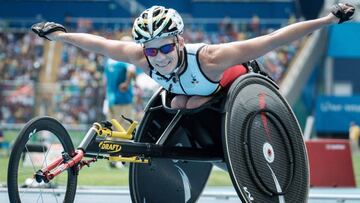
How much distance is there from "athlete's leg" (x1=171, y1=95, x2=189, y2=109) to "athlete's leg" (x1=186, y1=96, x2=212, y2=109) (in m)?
0.06

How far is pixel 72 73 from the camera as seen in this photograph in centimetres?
2850

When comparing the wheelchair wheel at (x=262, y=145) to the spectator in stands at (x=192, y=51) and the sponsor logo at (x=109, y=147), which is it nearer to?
the spectator in stands at (x=192, y=51)

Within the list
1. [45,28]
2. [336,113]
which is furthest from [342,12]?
[336,113]

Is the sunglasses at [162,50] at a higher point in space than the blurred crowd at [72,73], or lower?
higher

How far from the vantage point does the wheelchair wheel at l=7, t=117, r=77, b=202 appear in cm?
609

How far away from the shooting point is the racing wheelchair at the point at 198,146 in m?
6.62

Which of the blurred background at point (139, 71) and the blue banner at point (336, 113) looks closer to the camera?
the blurred background at point (139, 71)

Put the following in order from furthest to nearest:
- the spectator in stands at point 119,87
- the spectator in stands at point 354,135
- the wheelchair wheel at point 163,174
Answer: the spectator in stands at point 354,135, the spectator in stands at point 119,87, the wheelchair wheel at point 163,174

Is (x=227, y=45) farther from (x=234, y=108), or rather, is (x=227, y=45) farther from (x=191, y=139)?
(x=191, y=139)

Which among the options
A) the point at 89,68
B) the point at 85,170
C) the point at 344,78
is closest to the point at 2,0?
the point at 89,68

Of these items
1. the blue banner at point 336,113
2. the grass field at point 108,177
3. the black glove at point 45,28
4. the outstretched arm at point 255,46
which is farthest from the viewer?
the blue banner at point 336,113

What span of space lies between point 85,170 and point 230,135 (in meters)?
9.67

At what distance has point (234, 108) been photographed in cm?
Result: 693

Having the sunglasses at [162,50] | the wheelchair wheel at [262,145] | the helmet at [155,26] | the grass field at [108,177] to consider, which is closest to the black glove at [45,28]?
the helmet at [155,26]
